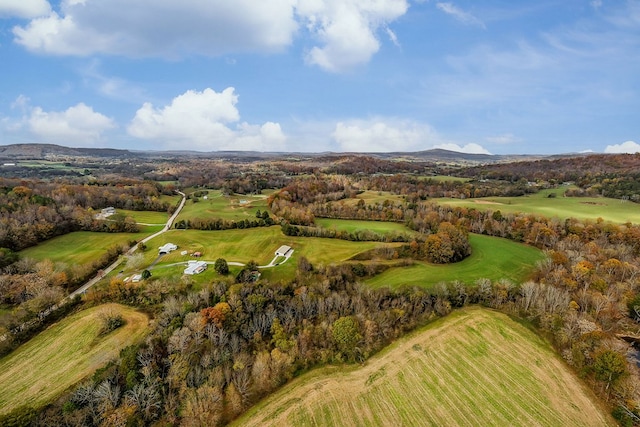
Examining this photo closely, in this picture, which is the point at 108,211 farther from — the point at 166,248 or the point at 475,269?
the point at 475,269

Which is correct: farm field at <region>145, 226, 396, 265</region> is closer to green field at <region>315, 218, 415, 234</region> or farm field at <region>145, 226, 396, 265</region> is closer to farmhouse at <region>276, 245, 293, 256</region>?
farmhouse at <region>276, 245, 293, 256</region>

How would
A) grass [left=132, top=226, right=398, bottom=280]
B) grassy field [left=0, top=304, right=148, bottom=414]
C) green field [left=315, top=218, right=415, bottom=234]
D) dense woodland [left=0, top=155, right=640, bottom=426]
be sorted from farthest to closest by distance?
green field [left=315, top=218, right=415, bottom=234] < grass [left=132, top=226, right=398, bottom=280] < grassy field [left=0, top=304, right=148, bottom=414] < dense woodland [left=0, top=155, right=640, bottom=426]

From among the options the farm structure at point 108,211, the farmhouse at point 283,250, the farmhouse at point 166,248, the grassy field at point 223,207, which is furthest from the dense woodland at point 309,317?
the grassy field at point 223,207

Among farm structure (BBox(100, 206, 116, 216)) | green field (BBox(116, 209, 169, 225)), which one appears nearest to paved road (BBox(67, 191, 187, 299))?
green field (BBox(116, 209, 169, 225))

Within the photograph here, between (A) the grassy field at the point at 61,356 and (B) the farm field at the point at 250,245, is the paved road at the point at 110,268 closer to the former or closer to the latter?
(B) the farm field at the point at 250,245

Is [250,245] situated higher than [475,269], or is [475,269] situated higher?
[250,245]

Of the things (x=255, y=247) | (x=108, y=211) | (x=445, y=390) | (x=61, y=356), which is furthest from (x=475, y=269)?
(x=108, y=211)
